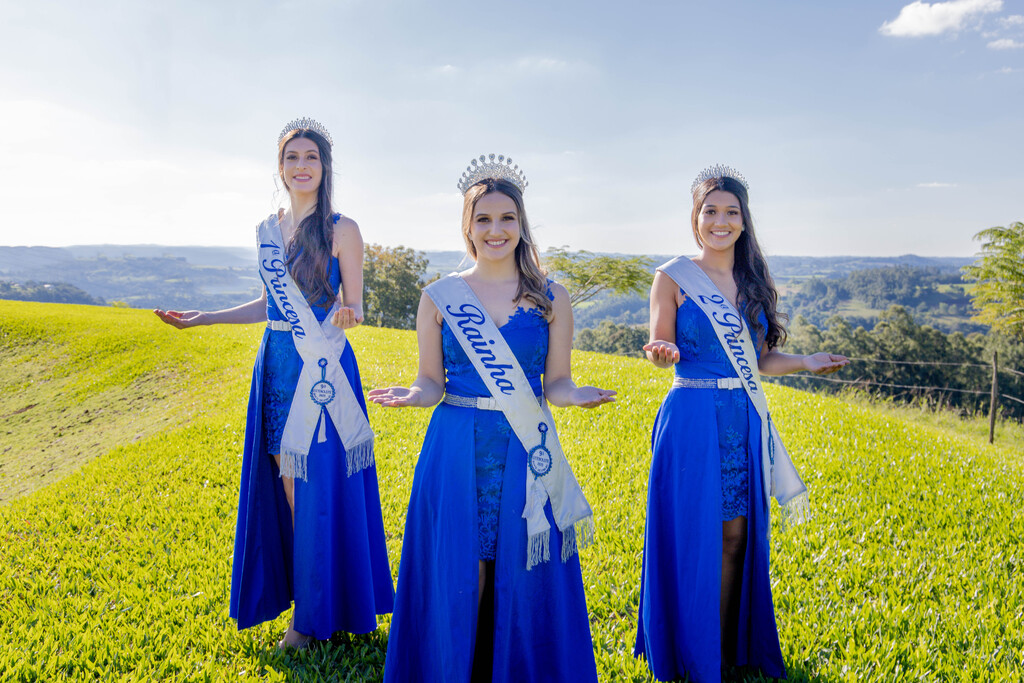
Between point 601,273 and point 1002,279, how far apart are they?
1771 centimetres

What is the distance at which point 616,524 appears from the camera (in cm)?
474

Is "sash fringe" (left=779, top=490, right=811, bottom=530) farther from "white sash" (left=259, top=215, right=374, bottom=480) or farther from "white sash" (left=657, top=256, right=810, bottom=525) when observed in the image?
"white sash" (left=259, top=215, right=374, bottom=480)

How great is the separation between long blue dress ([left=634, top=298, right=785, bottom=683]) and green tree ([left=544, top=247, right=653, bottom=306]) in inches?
1149

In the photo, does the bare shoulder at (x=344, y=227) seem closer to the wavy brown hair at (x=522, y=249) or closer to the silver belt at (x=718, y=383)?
the wavy brown hair at (x=522, y=249)

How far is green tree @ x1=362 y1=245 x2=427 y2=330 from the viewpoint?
40.4m

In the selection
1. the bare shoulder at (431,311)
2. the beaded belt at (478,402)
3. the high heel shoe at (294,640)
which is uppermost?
the bare shoulder at (431,311)

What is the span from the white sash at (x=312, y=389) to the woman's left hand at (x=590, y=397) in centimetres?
129

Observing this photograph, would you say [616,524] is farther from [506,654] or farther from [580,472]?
[506,654]

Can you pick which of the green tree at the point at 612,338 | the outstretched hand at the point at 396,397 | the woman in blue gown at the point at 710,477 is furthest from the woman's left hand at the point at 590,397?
the green tree at the point at 612,338

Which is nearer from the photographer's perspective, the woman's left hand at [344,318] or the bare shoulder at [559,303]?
the bare shoulder at [559,303]

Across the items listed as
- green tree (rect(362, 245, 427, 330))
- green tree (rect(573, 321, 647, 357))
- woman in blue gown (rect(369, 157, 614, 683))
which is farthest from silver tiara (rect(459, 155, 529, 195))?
green tree (rect(573, 321, 647, 357))

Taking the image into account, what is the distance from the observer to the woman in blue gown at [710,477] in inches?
105

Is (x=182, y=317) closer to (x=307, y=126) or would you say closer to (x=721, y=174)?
(x=307, y=126)

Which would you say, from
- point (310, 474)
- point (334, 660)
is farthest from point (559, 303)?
point (334, 660)
